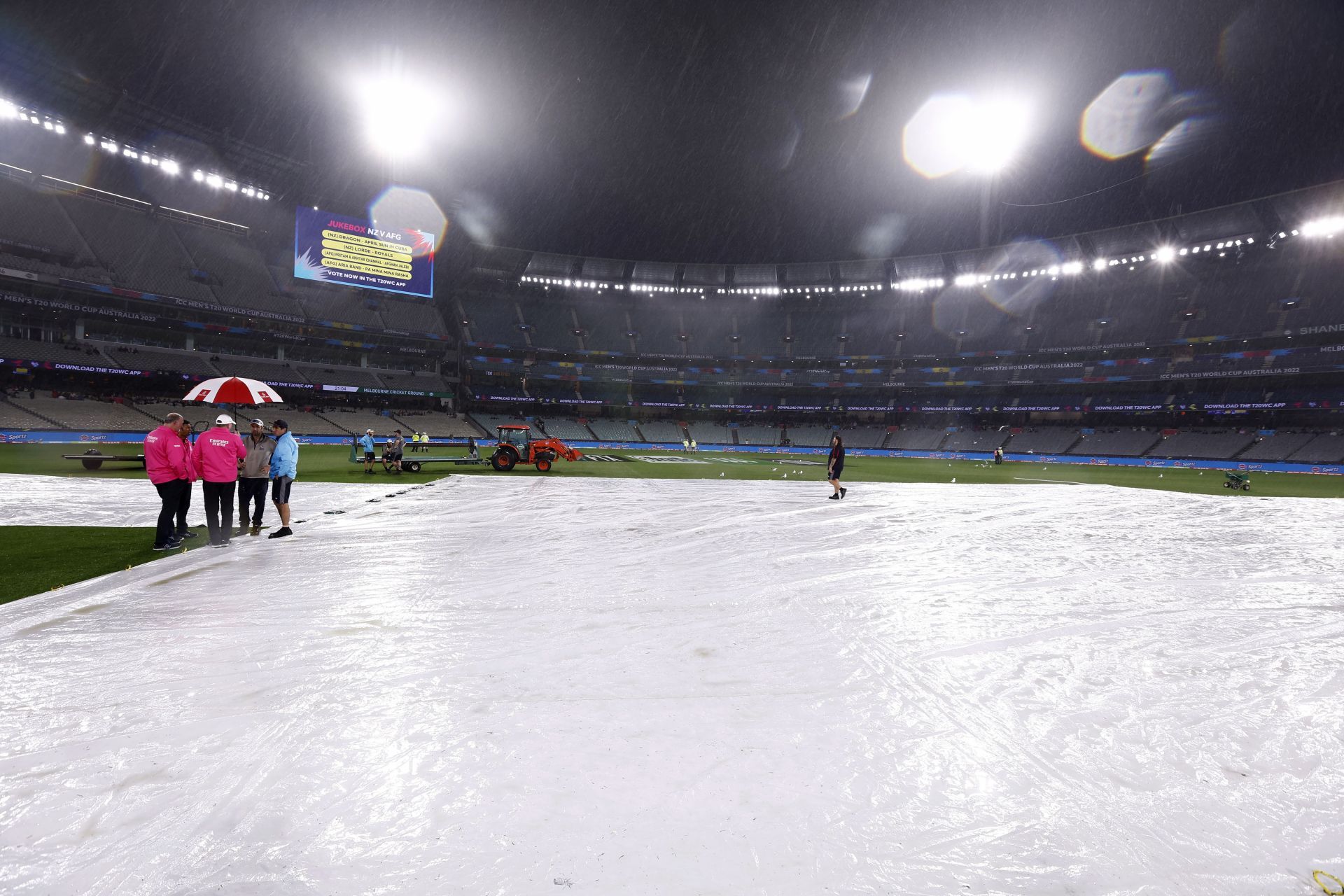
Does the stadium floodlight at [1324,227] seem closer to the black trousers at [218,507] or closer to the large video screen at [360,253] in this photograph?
the black trousers at [218,507]

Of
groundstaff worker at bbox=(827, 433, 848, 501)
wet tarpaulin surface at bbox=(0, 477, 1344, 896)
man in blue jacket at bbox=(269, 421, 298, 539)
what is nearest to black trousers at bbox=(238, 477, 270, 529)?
man in blue jacket at bbox=(269, 421, 298, 539)

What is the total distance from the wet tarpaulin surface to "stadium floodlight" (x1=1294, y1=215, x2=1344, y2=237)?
6099 centimetres

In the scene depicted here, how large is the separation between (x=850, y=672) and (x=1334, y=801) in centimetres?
209

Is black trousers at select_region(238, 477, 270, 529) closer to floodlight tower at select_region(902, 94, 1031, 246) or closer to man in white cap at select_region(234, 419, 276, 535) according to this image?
man in white cap at select_region(234, 419, 276, 535)

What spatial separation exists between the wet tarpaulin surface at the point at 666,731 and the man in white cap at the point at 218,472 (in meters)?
1.58

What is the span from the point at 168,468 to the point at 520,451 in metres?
14.9

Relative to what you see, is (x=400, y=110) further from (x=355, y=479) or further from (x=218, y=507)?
(x=218, y=507)

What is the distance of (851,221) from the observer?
37375 millimetres

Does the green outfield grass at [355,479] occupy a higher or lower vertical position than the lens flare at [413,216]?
lower

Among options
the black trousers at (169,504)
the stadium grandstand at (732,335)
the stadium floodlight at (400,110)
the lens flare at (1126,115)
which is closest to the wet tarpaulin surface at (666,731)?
the black trousers at (169,504)

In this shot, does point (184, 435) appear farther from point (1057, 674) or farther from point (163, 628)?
point (1057, 674)

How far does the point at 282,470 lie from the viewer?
8.14 meters

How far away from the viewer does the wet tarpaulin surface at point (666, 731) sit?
1838 mm

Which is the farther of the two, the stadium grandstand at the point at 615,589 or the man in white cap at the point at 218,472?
the man in white cap at the point at 218,472
